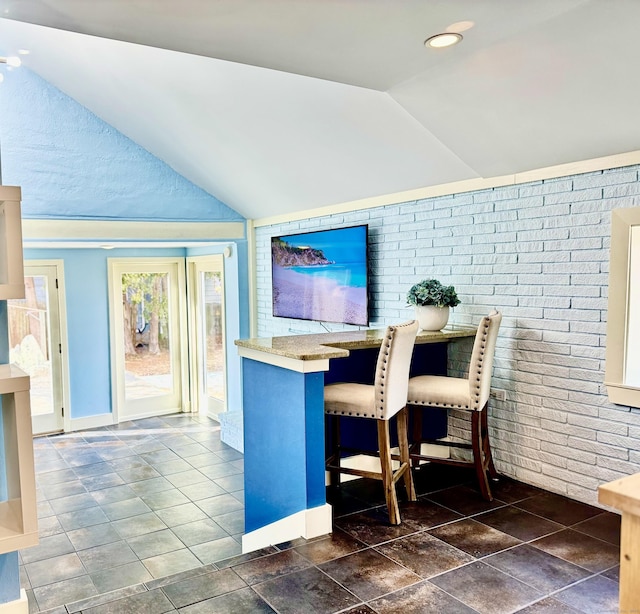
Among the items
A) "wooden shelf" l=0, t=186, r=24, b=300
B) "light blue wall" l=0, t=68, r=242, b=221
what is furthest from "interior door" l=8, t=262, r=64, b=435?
"wooden shelf" l=0, t=186, r=24, b=300

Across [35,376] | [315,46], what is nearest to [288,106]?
[315,46]

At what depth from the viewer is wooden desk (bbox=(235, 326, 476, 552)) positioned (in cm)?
296

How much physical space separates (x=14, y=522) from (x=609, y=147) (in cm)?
307

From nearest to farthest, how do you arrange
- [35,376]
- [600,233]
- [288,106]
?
[600,233] < [288,106] < [35,376]

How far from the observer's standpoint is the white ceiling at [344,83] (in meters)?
2.08

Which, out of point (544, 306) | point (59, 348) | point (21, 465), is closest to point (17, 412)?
point (21, 465)

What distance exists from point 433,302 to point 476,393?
681 millimetres

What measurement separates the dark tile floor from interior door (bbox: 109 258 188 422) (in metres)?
2.32

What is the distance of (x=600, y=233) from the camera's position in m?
3.17

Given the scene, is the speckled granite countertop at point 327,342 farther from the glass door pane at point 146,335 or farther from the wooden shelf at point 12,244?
the glass door pane at point 146,335

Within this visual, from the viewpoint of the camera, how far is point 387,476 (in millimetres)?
3094

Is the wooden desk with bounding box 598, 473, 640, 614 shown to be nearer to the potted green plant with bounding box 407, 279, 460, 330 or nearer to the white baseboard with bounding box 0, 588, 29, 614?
the white baseboard with bounding box 0, 588, 29, 614

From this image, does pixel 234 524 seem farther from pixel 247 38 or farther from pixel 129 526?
pixel 247 38

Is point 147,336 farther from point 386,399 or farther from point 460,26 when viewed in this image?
point 460,26
